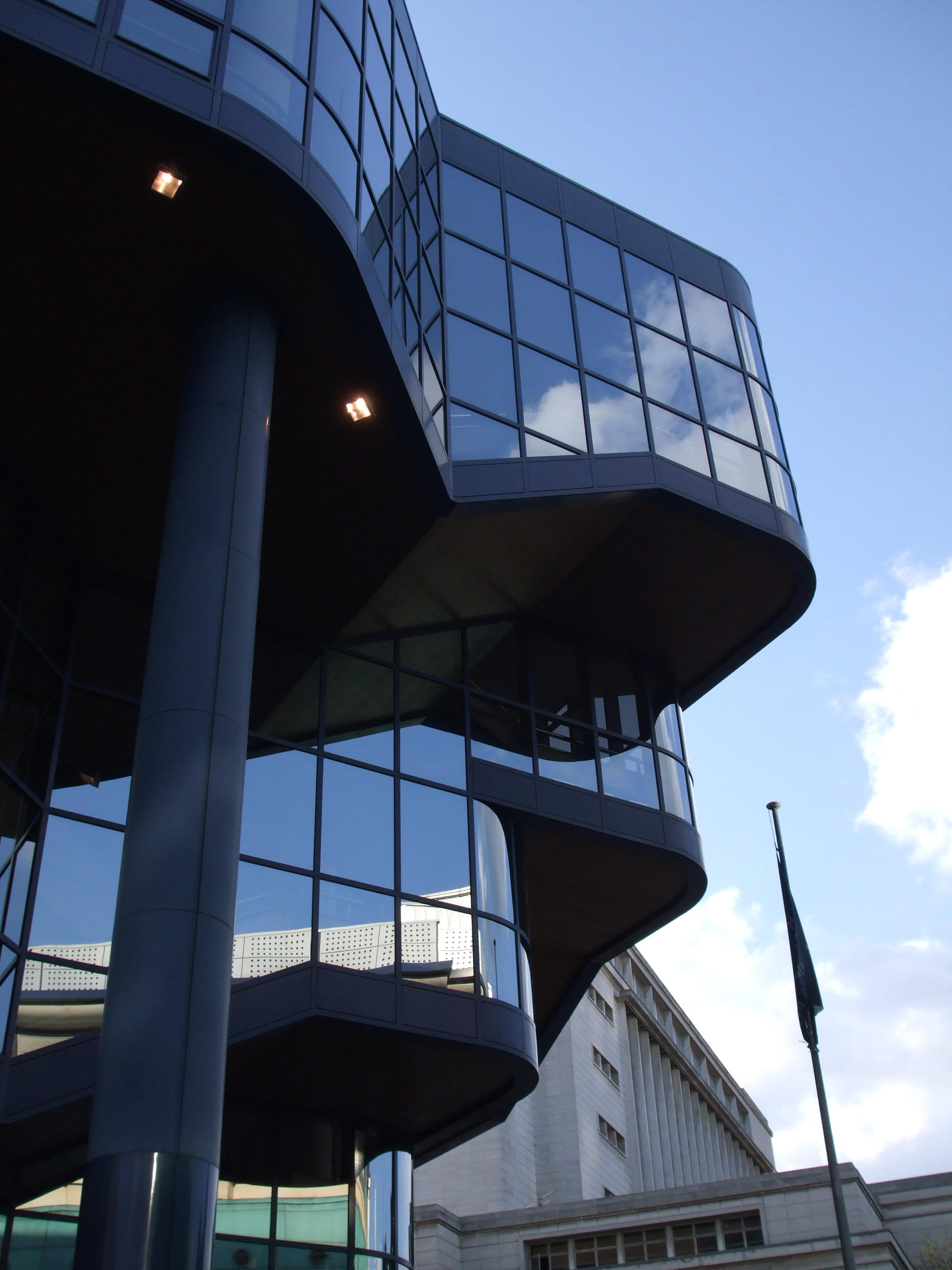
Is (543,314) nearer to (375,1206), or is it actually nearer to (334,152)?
(334,152)

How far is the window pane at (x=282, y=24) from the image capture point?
596 inches

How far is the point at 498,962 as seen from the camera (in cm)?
1873

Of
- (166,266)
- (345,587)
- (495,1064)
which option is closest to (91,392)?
(166,266)

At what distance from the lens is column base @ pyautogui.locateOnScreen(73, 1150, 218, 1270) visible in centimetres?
959

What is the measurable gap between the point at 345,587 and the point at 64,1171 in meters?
9.18

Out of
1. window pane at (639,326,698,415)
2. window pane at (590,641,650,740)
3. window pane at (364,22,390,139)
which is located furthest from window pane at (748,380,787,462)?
window pane at (364,22,390,139)

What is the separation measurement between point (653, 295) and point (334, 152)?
10486mm

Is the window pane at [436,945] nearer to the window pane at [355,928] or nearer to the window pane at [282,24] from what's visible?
the window pane at [355,928]

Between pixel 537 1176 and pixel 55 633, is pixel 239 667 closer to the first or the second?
pixel 55 633

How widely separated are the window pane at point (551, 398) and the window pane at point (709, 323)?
13.0 ft

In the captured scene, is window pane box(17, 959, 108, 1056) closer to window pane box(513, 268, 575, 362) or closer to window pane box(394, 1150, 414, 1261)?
window pane box(394, 1150, 414, 1261)

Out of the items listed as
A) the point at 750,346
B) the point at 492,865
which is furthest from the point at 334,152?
the point at 750,346

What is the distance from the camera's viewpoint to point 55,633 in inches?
696

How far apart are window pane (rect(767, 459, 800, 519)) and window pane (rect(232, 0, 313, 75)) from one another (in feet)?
38.4
